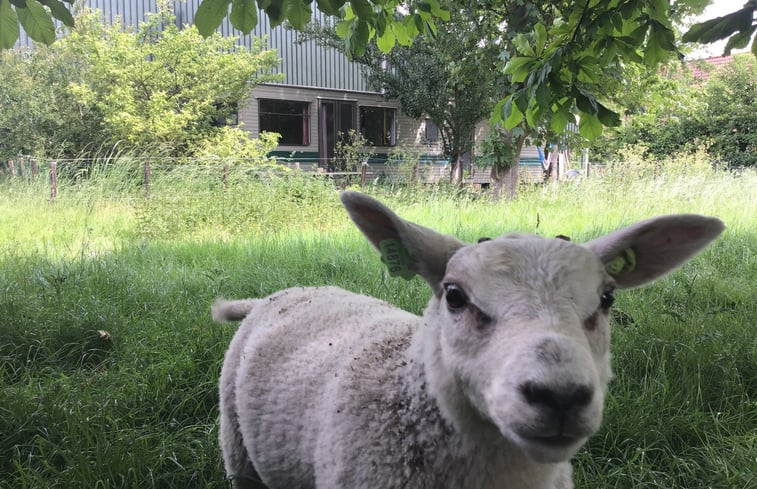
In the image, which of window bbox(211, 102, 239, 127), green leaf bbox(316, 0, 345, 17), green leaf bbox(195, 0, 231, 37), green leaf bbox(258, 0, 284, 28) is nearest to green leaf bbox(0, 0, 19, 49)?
green leaf bbox(195, 0, 231, 37)

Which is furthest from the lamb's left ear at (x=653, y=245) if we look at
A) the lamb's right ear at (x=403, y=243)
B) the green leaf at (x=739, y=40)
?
the green leaf at (x=739, y=40)

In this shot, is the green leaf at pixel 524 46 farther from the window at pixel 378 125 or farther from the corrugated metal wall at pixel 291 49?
the window at pixel 378 125

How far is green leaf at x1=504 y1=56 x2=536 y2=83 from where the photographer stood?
3314 mm

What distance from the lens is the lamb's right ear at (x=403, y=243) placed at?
174cm

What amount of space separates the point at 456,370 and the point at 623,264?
2.43 ft

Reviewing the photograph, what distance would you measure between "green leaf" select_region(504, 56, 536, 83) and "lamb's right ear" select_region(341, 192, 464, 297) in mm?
1953

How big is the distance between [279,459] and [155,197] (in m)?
6.89

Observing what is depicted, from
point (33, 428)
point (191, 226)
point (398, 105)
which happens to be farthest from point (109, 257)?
point (398, 105)

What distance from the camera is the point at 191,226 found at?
7.65 metres

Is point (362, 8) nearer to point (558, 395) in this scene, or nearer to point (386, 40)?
point (386, 40)

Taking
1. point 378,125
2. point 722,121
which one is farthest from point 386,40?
point 722,121

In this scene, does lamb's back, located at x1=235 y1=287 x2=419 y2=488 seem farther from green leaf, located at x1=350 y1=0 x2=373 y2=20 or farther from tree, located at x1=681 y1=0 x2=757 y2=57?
tree, located at x1=681 y1=0 x2=757 y2=57

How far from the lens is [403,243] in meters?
1.76

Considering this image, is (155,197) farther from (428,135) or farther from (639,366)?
(428,135)
